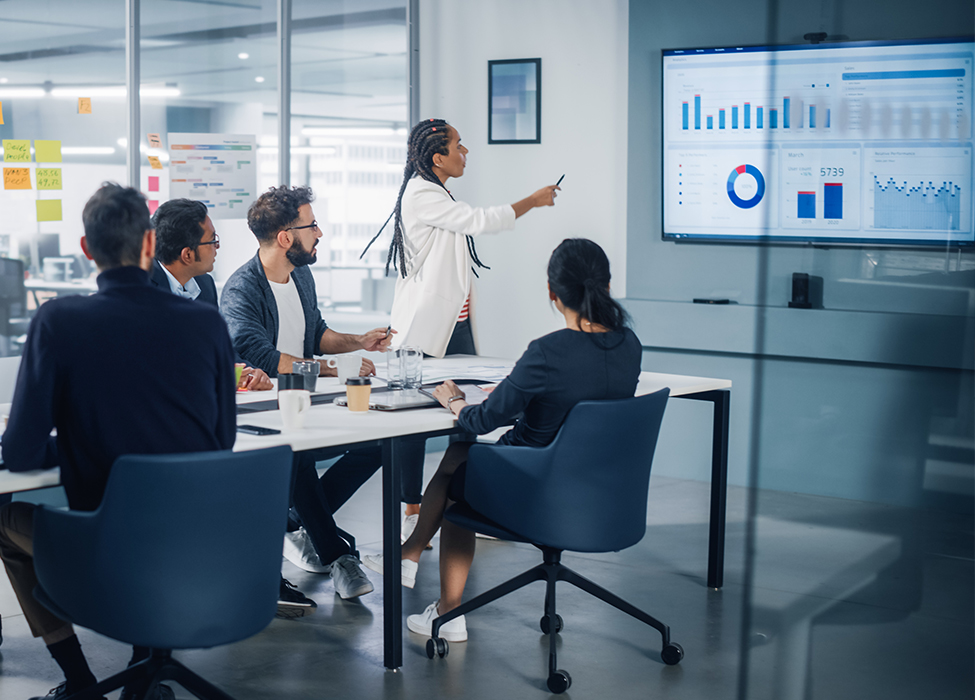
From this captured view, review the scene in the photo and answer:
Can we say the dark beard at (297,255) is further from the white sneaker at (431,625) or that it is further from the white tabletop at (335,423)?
the white sneaker at (431,625)

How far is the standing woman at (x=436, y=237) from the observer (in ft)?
13.2

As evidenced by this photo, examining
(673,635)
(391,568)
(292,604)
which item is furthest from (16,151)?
(673,635)

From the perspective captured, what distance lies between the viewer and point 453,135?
13.4ft

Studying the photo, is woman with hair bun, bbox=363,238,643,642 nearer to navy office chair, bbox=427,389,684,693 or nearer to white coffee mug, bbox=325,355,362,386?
navy office chair, bbox=427,389,684,693

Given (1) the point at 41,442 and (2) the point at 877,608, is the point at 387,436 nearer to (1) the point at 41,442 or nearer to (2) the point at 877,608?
(1) the point at 41,442

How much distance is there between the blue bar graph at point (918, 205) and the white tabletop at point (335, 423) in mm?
1519

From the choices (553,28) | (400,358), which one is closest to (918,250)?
(553,28)

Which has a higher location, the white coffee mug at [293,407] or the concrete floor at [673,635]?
the white coffee mug at [293,407]

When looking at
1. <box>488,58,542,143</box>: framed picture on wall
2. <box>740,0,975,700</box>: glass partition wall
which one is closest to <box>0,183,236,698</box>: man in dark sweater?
<box>740,0,975,700</box>: glass partition wall

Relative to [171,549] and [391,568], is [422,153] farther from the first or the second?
[171,549]

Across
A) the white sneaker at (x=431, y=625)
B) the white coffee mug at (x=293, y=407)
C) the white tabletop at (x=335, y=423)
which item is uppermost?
the white coffee mug at (x=293, y=407)

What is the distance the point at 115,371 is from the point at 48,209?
240cm

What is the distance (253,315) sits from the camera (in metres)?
3.28

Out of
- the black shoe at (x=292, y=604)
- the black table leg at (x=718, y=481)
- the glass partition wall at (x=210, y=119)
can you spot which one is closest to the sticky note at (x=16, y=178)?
the glass partition wall at (x=210, y=119)
